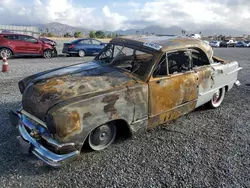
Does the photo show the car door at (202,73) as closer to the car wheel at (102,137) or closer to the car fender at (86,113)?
the car fender at (86,113)

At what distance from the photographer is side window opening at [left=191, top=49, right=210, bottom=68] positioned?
177 inches

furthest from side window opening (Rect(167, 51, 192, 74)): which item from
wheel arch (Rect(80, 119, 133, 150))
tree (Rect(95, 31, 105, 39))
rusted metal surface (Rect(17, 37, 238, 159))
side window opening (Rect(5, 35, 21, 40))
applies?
tree (Rect(95, 31, 105, 39))

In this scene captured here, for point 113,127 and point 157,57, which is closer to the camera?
point 113,127

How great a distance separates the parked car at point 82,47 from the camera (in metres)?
14.9

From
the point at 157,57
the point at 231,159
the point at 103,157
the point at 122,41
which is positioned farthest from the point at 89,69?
the point at 231,159

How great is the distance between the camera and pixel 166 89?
3.76 m

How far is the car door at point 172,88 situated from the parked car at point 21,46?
11.6 meters

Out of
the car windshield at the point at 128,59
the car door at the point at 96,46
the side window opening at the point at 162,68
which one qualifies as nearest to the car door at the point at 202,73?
the side window opening at the point at 162,68

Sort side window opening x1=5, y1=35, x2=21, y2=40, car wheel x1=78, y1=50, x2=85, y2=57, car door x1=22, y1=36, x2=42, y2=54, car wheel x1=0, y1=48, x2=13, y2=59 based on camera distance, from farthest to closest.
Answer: car wheel x1=78, y1=50, x2=85, y2=57 < car door x1=22, y1=36, x2=42, y2=54 < side window opening x1=5, y1=35, x2=21, y2=40 < car wheel x1=0, y1=48, x2=13, y2=59

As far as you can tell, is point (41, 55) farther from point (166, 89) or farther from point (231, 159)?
point (231, 159)

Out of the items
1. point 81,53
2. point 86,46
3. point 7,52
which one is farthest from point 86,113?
point 86,46

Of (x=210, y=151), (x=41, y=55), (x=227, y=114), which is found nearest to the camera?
(x=210, y=151)

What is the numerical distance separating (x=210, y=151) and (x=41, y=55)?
12.8 m

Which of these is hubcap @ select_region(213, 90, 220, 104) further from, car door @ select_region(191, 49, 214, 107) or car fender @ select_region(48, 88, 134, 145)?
car fender @ select_region(48, 88, 134, 145)
